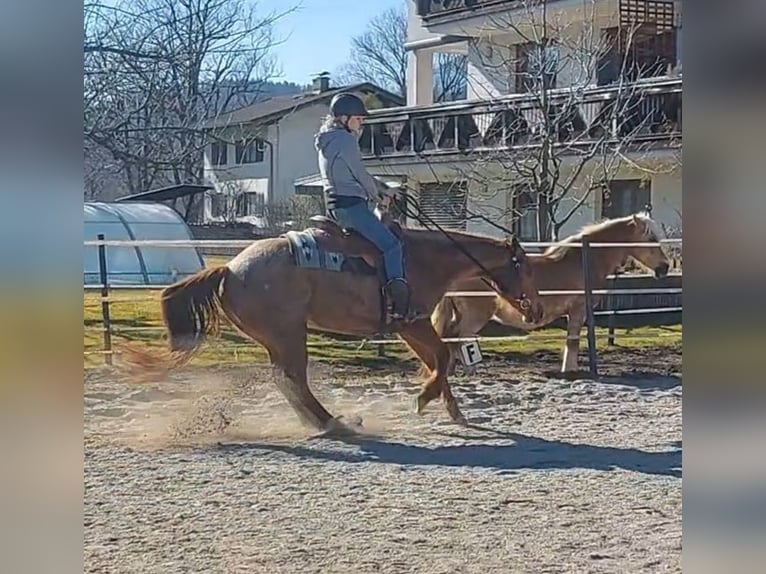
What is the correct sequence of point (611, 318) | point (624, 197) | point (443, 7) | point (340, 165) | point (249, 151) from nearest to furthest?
point (249, 151)
point (340, 165)
point (443, 7)
point (624, 197)
point (611, 318)

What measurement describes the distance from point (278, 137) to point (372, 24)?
16.8 inches

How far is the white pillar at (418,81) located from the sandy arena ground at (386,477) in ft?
3.47

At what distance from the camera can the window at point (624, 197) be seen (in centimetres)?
389

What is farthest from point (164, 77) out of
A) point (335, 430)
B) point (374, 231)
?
point (335, 430)

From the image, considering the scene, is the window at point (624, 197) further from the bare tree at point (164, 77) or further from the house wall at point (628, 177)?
the bare tree at point (164, 77)

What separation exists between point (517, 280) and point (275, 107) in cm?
124

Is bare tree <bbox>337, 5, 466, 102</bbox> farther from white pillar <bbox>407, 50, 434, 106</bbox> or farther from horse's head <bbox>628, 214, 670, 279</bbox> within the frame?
horse's head <bbox>628, 214, 670, 279</bbox>

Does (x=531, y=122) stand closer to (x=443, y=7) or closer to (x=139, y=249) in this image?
(x=443, y=7)

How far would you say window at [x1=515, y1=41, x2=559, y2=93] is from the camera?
12.3 ft

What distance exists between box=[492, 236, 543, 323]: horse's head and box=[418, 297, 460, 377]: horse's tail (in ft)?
0.74

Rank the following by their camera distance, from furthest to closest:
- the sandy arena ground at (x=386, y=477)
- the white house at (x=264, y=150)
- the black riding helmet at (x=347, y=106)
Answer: the black riding helmet at (x=347, y=106)
the white house at (x=264, y=150)
the sandy arena ground at (x=386, y=477)

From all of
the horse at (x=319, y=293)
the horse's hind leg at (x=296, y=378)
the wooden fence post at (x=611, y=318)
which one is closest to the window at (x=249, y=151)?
the horse at (x=319, y=293)

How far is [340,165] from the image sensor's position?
3.32 meters
